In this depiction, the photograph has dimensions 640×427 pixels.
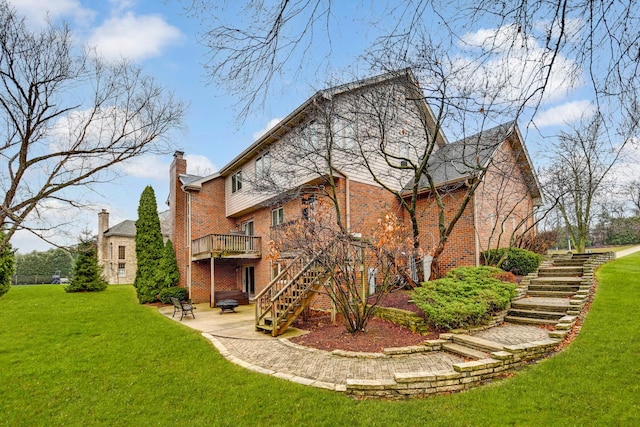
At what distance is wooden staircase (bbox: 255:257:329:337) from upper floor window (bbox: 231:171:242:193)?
31.3ft

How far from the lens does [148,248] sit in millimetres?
18375

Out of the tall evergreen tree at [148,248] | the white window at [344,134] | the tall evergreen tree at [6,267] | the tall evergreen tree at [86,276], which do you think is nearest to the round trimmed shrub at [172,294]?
the tall evergreen tree at [148,248]

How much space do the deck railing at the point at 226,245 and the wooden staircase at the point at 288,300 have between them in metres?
6.38

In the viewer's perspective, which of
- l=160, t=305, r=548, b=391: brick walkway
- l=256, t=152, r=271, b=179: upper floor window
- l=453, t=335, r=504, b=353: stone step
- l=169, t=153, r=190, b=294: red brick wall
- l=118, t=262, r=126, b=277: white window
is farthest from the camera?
l=118, t=262, r=126, b=277: white window

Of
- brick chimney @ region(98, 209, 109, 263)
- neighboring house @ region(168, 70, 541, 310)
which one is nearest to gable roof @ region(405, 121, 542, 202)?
neighboring house @ region(168, 70, 541, 310)

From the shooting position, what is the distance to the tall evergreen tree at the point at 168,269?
17578 millimetres

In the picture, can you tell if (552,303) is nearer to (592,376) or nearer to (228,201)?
(592,376)

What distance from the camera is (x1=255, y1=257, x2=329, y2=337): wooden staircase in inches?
367

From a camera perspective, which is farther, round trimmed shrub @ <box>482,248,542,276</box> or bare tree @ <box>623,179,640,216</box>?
bare tree @ <box>623,179,640,216</box>

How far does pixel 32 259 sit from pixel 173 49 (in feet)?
208

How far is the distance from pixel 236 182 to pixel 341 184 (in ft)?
28.4

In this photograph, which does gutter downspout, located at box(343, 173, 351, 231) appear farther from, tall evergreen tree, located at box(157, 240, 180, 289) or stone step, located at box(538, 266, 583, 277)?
tall evergreen tree, located at box(157, 240, 180, 289)

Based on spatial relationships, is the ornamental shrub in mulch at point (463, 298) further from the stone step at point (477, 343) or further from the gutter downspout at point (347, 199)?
the gutter downspout at point (347, 199)

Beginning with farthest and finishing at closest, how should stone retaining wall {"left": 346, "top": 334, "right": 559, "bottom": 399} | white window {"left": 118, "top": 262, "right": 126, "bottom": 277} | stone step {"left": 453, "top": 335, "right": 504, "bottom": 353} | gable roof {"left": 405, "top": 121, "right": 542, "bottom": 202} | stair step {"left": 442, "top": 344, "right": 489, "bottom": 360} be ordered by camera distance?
white window {"left": 118, "top": 262, "right": 126, "bottom": 277}
gable roof {"left": 405, "top": 121, "right": 542, "bottom": 202}
stone step {"left": 453, "top": 335, "right": 504, "bottom": 353}
stair step {"left": 442, "top": 344, "right": 489, "bottom": 360}
stone retaining wall {"left": 346, "top": 334, "right": 559, "bottom": 399}
